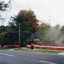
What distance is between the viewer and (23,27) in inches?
1905

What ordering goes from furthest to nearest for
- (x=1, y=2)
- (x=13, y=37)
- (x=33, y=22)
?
1. (x=33, y=22)
2. (x=13, y=37)
3. (x=1, y=2)

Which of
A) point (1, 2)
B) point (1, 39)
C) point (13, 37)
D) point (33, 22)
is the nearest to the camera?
point (1, 2)

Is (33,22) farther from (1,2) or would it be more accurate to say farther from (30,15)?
(1,2)

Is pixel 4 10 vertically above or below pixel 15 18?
below

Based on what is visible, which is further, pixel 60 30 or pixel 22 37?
pixel 60 30

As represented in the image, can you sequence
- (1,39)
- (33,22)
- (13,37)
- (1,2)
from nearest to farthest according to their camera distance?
(1,2) → (13,37) → (1,39) → (33,22)

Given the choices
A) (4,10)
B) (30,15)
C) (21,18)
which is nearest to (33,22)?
(30,15)

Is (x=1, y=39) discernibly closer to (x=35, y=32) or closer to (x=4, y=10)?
(x=35, y=32)

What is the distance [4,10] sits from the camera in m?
7.68

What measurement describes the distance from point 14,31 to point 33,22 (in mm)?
14539

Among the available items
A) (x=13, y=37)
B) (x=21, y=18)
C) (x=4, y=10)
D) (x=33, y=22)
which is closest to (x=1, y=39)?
(x=13, y=37)

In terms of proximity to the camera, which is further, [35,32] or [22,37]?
[35,32]

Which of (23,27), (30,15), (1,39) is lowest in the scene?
(1,39)

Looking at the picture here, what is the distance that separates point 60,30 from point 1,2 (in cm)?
5660
